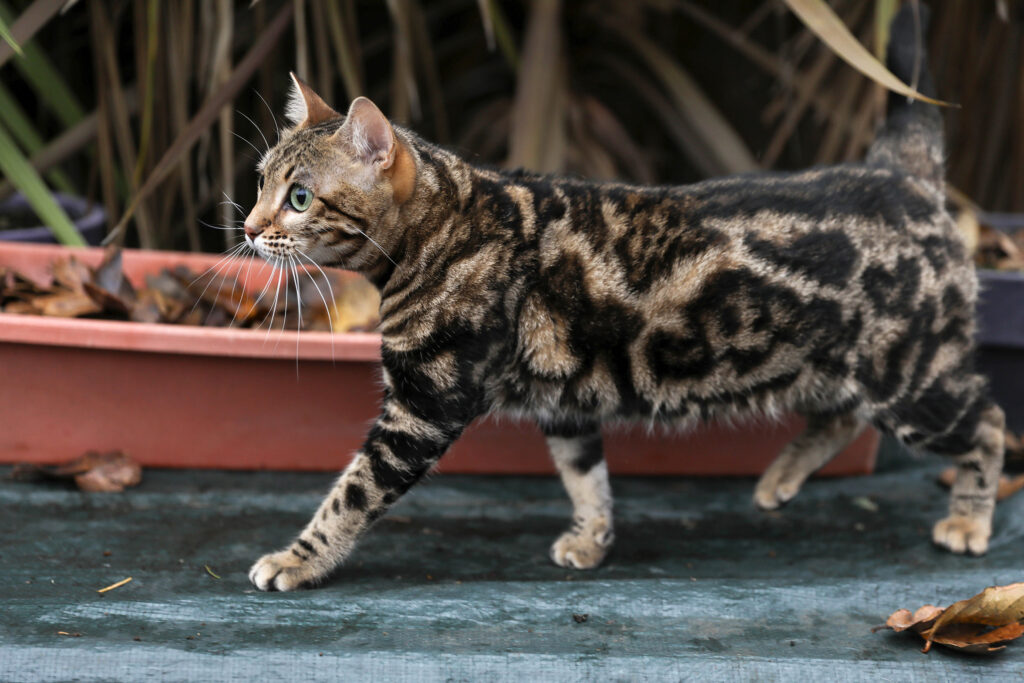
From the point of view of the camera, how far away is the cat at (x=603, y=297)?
5.04ft

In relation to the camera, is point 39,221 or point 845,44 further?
point 39,221

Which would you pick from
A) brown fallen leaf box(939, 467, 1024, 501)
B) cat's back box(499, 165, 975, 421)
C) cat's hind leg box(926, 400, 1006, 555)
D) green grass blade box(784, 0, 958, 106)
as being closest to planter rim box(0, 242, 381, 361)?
cat's back box(499, 165, 975, 421)

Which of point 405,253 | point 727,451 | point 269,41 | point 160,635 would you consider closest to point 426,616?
point 160,635

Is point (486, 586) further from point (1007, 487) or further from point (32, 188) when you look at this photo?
point (32, 188)

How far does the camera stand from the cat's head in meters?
A: 1.49

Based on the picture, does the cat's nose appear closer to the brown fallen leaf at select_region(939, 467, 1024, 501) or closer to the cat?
the cat

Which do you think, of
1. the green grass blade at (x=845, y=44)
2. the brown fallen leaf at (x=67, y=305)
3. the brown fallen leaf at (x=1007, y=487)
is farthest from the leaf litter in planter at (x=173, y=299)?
the brown fallen leaf at (x=1007, y=487)

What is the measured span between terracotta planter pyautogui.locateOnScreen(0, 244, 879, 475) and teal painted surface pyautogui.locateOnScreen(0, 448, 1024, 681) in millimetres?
60

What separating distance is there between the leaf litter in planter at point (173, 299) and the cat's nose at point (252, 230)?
1.25ft

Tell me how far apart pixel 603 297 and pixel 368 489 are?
467mm

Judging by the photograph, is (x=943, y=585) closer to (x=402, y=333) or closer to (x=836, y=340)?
(x=836, y=340)

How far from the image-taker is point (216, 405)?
6.23 ft

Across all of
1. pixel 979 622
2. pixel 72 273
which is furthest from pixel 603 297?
pixel 72 273

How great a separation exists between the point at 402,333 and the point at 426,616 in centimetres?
43
